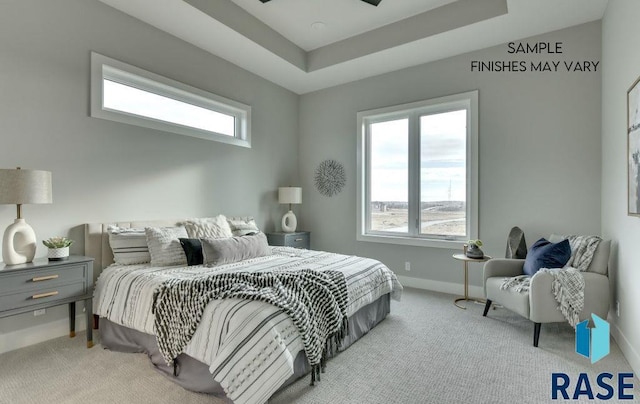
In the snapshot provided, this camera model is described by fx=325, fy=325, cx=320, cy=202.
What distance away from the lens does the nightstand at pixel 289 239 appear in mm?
4641

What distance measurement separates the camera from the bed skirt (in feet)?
6.52

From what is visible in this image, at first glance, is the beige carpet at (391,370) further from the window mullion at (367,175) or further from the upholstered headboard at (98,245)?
the window mullion at (367,175)

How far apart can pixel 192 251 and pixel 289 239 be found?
1.91 meters

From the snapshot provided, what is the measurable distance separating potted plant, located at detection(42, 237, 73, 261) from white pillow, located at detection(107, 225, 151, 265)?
0.37 metres

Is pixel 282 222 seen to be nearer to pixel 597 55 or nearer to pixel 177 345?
pixel 177 345

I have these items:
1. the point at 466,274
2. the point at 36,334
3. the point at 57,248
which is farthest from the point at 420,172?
the point at 36,334

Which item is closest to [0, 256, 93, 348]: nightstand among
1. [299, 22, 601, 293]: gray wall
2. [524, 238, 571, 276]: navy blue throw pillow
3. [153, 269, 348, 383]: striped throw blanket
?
[153, 269, 348, 383]: striped throw blanket

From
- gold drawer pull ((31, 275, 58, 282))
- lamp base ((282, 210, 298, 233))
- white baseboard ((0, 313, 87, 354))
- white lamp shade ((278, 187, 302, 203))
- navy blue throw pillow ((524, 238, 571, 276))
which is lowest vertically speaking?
white baseboard ((0, 313, 87, 354))

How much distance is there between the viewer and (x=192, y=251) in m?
2.93

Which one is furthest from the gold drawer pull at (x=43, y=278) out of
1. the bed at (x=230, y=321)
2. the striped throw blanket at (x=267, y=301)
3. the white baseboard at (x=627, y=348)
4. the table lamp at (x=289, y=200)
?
the white baseboard at (x=627, y=348)

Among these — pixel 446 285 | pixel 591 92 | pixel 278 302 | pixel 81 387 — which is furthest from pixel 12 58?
pixel 591 92

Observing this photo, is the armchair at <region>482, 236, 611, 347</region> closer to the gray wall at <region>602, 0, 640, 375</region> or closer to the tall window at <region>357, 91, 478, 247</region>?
the gray wall at <region>602, 0, 640, 375</region>

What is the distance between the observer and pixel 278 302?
6.43ft

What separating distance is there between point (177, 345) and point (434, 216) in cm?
340
